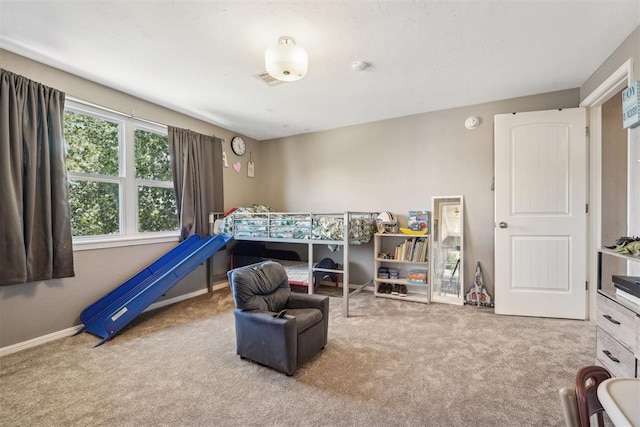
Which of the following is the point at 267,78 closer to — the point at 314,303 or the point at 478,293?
the point at 314,303

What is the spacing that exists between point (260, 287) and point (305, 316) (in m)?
0.45

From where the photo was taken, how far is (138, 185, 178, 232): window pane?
Result: 3.34 meters

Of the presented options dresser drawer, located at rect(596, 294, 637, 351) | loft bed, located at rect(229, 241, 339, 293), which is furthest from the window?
dresser drawer, located at rect(596, 294, 637, 351)

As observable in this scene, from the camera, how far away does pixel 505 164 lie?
3080 millimetres

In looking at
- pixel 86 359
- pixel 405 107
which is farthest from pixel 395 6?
pixel 86 359

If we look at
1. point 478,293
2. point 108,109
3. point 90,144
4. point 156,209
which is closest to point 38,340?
point 156,209

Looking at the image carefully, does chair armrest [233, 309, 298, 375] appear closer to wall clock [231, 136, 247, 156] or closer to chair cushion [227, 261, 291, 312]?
chair cushion [227, 261, 291, 312]

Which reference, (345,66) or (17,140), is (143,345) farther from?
(345,66)

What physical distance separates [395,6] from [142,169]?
315cm

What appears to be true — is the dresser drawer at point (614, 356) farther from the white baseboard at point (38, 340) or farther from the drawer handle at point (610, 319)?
the white baseboard at point (38, 340)

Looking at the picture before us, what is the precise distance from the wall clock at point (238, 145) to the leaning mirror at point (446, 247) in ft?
10.1

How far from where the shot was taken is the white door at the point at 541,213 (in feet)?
9.29

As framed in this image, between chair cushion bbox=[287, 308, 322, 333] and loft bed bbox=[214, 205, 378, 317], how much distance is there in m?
0.83

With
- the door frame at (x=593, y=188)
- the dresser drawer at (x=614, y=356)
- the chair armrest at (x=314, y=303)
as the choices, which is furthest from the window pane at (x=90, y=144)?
the door frame at (x=593, y=188)
